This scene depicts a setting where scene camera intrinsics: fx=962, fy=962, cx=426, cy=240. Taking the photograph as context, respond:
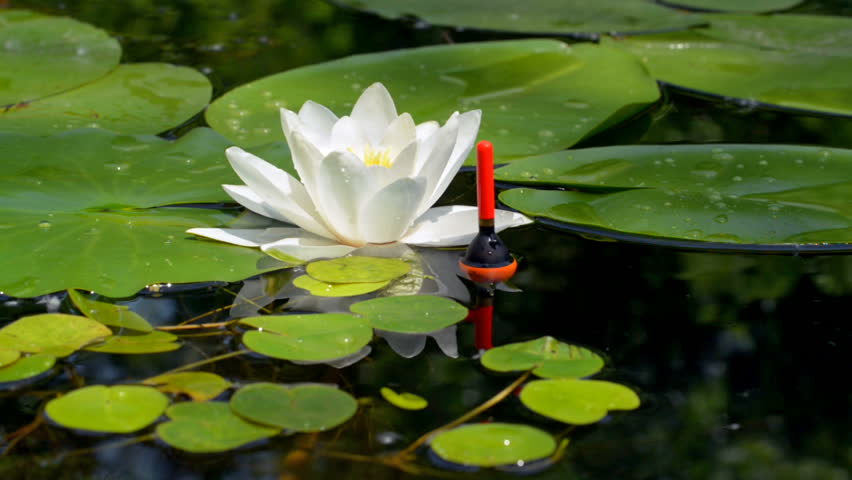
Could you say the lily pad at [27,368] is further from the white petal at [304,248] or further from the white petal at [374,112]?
the white petal at [374,112]

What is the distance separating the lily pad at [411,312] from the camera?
1.42m

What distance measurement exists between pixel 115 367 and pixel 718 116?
1.77 m

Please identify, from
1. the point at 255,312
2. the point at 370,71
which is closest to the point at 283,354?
the point at 255,312

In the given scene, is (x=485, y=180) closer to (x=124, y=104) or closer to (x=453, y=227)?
(x=453, y=227)

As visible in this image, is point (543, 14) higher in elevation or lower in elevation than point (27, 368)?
higher

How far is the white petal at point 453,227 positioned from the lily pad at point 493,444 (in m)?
0.61

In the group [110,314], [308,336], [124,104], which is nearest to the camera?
[308,336]

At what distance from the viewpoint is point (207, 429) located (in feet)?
3.87

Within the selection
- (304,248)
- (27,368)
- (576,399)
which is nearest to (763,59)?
(304,248)

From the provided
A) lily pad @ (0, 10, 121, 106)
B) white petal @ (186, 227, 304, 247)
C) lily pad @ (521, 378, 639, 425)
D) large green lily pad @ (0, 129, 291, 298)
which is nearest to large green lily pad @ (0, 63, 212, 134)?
lily pad @ (0, 10, 121, 106)

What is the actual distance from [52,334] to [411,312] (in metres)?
0.53

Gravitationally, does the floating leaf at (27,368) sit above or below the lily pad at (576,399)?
above

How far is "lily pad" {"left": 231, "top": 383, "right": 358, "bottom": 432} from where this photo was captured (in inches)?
46.8

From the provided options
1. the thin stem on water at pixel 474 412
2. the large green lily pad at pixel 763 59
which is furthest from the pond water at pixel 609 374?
the large green lily pad at pixel 763 59
